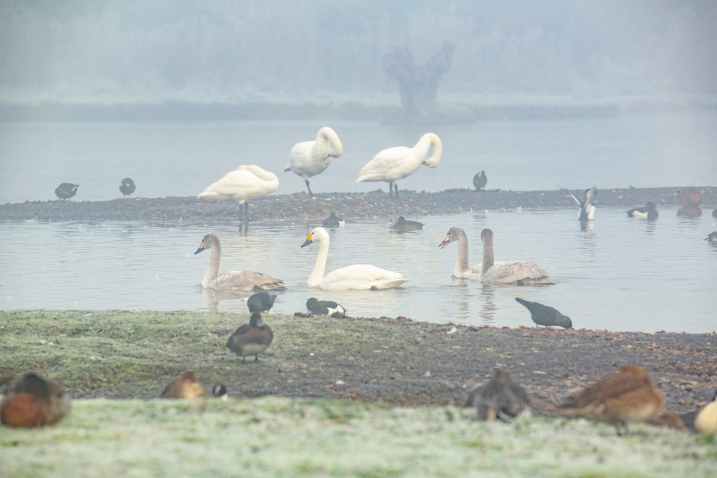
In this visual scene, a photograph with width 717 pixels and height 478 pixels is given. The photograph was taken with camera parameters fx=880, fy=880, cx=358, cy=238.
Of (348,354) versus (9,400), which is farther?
(348,354)

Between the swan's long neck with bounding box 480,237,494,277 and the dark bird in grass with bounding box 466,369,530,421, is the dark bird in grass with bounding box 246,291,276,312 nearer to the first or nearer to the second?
the swan's long neck with bounding box 480,237,494,277

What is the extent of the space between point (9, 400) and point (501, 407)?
329 centimetres

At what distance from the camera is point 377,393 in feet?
26.6

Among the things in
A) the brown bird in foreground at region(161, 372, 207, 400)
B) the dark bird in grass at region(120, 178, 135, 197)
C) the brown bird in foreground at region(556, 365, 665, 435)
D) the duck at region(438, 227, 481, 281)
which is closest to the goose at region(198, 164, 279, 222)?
the duck at region(438, 227, 481, 281)

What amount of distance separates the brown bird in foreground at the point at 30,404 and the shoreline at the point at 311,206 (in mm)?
22432

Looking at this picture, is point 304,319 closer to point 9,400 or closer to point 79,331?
point 79,331

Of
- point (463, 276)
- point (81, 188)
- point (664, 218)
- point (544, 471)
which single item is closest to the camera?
point (544, 471)

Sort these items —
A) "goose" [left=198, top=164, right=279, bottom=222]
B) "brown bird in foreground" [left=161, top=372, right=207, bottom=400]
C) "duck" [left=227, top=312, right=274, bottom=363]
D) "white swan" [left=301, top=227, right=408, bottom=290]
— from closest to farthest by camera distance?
"brown bird in foreground" [left=161, top=372, right=207, bottom=400] < "duck" [left=227, top=312, right=274, bottom=363] < "white swan" [left=301, top=227, right=408, bottom=290] < "goose" [left=198, top=164, right=279, bottom=222]

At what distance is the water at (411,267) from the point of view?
1450cm

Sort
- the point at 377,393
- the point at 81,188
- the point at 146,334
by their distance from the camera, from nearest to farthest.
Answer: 1. the point at 377,393
2. the point at 146,334
3. the point at 81,188

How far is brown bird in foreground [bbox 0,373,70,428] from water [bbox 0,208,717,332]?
818cm

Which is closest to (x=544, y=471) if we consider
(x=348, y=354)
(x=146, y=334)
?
(x=348, y=354)

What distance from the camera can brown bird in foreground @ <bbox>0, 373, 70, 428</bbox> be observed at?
562 centimetres

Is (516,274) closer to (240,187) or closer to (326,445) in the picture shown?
(326,445)
